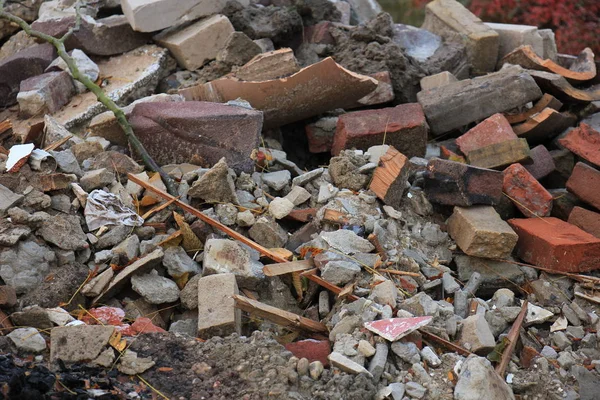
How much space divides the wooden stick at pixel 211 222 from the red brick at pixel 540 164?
214 cm

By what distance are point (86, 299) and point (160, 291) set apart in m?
0.40

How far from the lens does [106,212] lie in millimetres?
4371

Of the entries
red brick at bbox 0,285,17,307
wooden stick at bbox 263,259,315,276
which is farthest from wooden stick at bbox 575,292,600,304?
red brick at bbox 0,285,17,307

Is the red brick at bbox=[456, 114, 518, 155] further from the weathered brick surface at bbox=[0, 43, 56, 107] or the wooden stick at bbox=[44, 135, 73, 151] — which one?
the weathered brick surface at bbox=[0, 43, 56, 107]

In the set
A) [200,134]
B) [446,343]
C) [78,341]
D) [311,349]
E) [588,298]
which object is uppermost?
[200,134]

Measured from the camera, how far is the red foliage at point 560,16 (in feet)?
33.5

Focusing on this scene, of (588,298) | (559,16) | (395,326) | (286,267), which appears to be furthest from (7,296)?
(559,16)

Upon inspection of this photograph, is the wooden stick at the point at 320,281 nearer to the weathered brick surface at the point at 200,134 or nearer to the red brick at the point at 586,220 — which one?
the weathered brick surface at the point at 200,134

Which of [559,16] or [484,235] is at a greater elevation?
[484,235]

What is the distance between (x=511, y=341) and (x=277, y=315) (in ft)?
4.03

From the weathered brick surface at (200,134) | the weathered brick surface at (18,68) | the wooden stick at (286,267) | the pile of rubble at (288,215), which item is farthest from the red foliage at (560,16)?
the wooden stick at (286,267)

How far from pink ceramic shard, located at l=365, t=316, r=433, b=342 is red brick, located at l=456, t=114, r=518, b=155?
79.2 inches

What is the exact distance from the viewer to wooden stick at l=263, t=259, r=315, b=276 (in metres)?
4.16

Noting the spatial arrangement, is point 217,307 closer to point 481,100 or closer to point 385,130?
point 385,130
